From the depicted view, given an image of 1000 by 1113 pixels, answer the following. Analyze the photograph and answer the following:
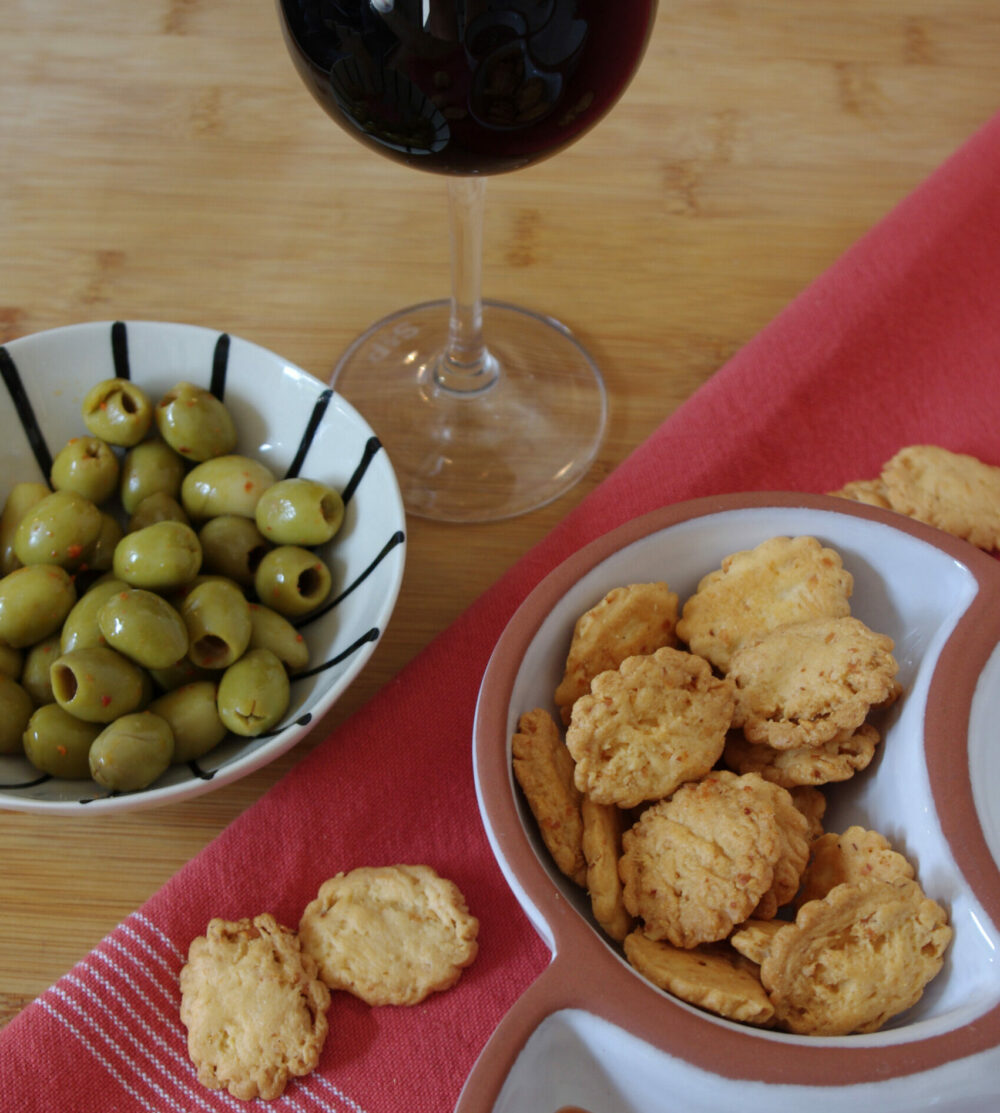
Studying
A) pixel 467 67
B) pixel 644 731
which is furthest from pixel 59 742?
pixel 467 67

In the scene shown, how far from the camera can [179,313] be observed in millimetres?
1013

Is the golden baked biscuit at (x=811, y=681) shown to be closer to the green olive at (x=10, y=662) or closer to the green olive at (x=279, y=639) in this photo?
the green olive at (x=279, y=639)

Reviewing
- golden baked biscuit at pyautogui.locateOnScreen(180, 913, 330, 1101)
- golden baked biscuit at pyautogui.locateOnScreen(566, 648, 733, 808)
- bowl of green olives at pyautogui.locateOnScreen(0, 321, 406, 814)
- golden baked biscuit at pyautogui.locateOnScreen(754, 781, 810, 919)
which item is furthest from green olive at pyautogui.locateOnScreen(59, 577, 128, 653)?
golden baked biscuit at pyautogui.locateOnScreen(754, 781, 810, 919)

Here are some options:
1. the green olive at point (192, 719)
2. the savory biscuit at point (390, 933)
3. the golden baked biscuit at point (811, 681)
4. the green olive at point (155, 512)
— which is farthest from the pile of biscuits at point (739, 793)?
the green olive at point (155, 512)

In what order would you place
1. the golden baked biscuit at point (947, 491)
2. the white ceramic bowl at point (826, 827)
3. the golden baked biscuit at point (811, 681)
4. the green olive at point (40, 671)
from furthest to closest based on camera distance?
the golden baked biscuit at point (947, 491), the green olive at point (40, 671), the golden baked biscuit at point (811, 681), the white ceramic bowl at point (826, 827)

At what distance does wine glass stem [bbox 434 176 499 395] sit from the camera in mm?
811

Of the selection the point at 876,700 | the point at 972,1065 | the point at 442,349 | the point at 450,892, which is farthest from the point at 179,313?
the point at 972,1065

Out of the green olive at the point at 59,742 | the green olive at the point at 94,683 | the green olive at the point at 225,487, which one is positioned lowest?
the green olive at the point at 59,742

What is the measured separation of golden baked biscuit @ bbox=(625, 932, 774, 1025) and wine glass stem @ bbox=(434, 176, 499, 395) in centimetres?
54

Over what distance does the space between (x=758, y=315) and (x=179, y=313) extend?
56 cm

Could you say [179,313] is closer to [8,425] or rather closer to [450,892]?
[8,425]

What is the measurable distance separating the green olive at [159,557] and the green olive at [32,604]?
0.04 meters

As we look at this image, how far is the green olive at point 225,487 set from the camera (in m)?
0.77

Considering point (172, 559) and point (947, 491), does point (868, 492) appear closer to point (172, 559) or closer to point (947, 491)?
point (947, 491)
